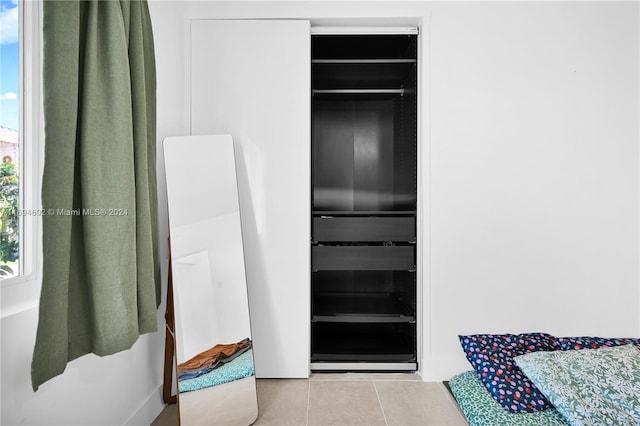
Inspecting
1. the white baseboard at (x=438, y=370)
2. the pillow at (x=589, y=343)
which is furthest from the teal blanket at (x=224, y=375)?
the pillow at (x=589, y=343)

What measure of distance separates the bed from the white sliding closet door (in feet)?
3.46

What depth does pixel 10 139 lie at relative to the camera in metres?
1.29

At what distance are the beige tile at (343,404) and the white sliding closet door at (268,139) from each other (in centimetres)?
21

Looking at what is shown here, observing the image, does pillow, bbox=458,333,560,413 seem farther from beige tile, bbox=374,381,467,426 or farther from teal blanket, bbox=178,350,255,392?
teal blanket, bbox=178,350,255,392

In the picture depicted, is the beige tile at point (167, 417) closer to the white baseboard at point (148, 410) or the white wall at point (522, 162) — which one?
the white baseboard at point (148, 410)

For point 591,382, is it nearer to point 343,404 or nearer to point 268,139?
point 343,404

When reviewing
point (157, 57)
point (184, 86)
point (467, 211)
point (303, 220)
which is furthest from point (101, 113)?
point (467, 211)

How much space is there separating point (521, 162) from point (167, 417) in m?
2.53

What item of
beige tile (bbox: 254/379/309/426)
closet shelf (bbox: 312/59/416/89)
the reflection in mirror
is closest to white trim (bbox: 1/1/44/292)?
the reflection in mirror

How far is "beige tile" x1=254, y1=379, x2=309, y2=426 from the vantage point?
2035 millimetres

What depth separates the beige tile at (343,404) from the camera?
2014mm

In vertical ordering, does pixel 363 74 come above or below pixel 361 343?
above

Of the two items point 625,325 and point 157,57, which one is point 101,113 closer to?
point 157,57

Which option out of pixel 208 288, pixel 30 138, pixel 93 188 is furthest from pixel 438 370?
pixel 30 138
